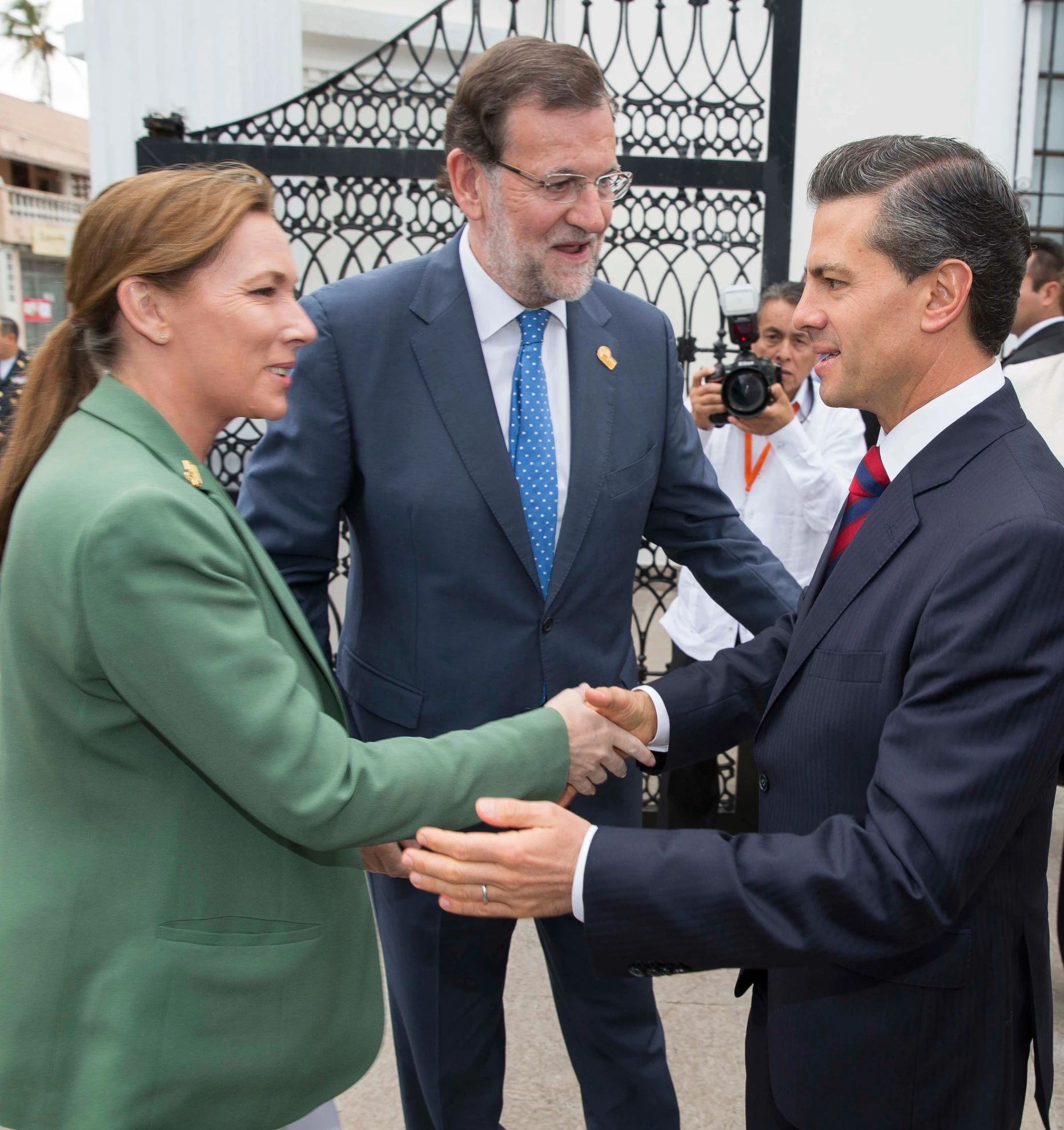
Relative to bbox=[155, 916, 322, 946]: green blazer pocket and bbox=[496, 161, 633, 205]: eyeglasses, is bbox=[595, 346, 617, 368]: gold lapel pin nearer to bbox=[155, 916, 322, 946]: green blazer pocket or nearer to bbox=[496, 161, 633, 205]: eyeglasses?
bbox=[496, 161, 633, 205]: eyeglasses

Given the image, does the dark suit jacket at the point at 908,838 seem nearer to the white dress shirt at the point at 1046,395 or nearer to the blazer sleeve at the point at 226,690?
the blazer sleeve at the point at 226,690

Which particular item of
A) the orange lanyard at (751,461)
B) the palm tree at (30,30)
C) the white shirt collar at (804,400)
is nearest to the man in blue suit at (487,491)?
the orange lanyard at (751,461)

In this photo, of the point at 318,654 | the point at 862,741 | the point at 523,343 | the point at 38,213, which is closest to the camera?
the point at 862,741

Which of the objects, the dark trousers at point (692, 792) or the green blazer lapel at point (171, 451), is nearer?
the green blazer lapel at point (171, 451)

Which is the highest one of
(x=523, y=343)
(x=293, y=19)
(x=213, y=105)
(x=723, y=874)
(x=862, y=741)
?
(x=293, y=19)

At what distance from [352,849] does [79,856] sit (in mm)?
386

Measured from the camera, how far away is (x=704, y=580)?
2.27 m

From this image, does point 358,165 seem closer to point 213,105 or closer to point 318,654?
point 213,105

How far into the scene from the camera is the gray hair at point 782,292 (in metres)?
3.59

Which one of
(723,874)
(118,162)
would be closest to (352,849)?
(723,874)

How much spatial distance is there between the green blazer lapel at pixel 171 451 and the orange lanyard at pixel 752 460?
2.27 metres

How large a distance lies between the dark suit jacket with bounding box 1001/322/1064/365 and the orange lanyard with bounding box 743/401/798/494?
1.19m

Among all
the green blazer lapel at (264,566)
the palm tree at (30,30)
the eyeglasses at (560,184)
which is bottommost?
the green blazer lapel at (264,566)

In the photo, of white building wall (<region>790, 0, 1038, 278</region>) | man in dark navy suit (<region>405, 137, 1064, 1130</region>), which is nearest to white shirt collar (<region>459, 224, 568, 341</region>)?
man in dark navy suit (<region>405, 137, 1064, 1130</region>)
